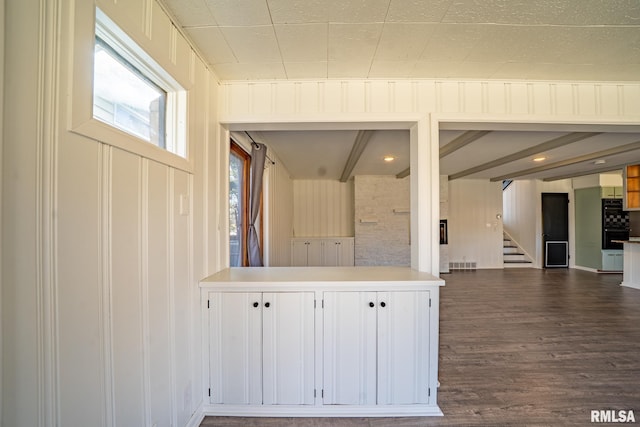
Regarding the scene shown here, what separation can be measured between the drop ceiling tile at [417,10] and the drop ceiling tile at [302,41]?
1.30ft

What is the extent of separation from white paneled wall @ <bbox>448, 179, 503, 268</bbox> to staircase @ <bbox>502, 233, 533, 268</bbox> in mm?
519

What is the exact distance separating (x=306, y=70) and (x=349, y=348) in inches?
82.7

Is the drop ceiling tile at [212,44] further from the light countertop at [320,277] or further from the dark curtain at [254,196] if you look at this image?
the light countertop at [320,277]

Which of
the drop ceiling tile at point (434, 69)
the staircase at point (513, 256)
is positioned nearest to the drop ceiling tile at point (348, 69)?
the drop ceiling tile at point (434, 69)

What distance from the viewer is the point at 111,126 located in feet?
3.58

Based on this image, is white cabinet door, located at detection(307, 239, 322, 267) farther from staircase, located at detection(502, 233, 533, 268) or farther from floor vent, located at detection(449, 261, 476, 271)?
staircase, located at detection(502, 233, 533, 268)

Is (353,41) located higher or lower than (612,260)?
higher

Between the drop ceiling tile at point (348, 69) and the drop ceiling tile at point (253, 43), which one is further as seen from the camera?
the drop ceiling tile at point (348, 69)

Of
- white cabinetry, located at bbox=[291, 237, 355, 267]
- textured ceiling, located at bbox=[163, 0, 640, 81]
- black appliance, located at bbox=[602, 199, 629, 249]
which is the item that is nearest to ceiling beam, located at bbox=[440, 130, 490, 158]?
textured ceiling, located at bbox=[163, 0, 640, 81]

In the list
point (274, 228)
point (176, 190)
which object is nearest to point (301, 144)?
point (274, 228)

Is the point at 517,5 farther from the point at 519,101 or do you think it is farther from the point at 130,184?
the point at 130,184

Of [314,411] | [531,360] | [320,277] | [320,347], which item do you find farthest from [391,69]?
[531,360]

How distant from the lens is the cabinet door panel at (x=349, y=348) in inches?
72.0

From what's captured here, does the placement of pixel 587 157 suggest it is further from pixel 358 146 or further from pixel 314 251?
pixel 314 251
